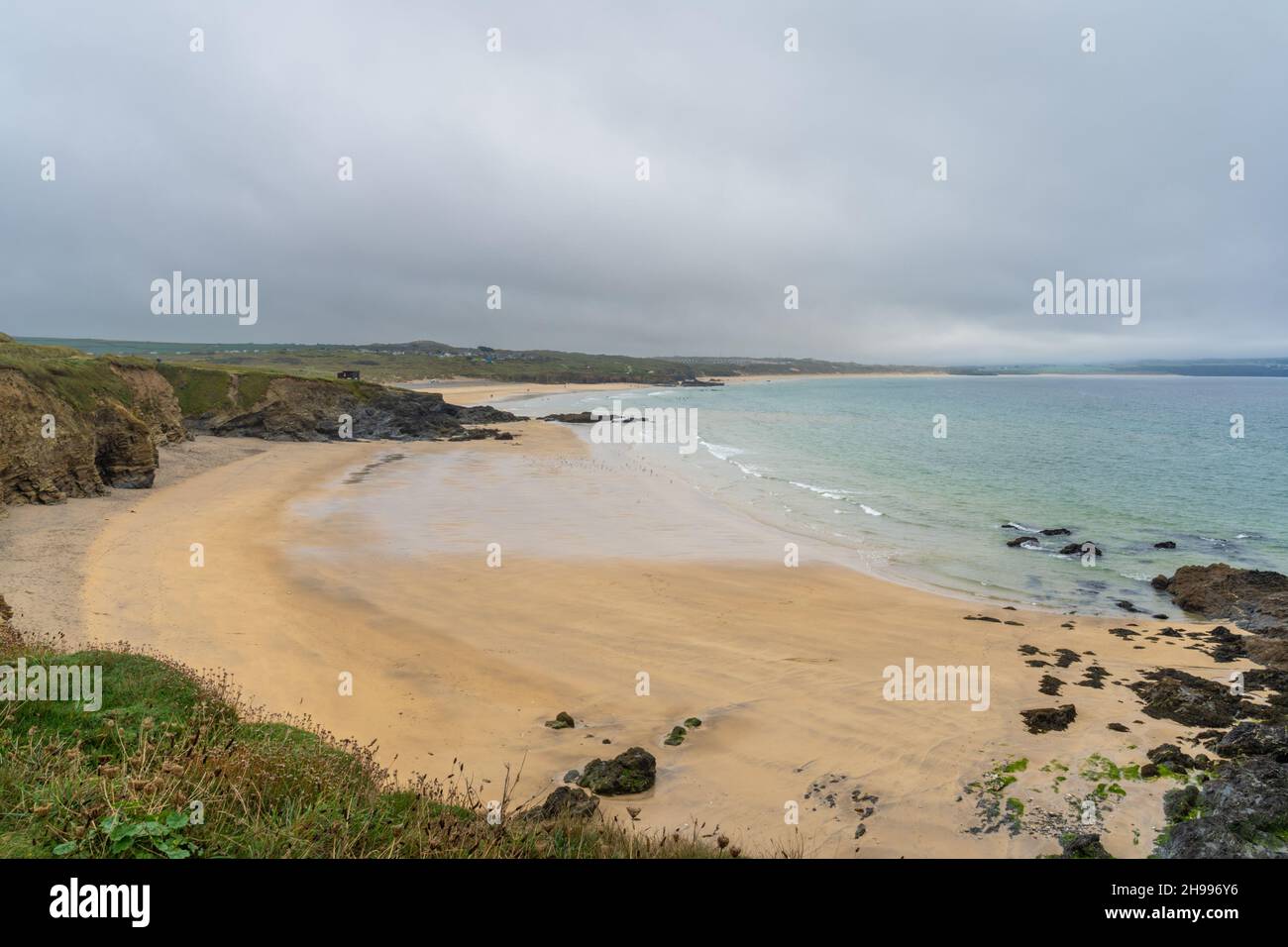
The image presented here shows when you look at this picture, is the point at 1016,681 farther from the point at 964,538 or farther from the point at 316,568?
the point at 316,568

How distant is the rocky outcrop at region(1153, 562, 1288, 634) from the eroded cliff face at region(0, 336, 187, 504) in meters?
37.6

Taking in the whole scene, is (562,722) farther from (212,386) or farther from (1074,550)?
(212,386)

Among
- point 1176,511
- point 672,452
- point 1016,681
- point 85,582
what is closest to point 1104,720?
point 1016,681

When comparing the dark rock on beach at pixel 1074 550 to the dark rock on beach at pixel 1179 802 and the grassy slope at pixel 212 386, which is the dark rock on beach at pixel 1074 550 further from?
the grassy slope at pixel 212 386

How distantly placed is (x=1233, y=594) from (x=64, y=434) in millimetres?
39851

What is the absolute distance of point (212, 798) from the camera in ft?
16.1

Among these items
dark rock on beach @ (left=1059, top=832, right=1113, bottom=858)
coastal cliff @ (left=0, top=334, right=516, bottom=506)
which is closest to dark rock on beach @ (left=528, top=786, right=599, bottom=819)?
dark rock on beach @ (left=1059, top=832, right=1113, bottom=858)

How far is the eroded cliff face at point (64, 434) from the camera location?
917 inches

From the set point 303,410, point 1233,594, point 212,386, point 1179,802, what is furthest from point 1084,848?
point 212,386

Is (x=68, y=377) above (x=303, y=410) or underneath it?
above

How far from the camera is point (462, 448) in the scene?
52688 millimetres

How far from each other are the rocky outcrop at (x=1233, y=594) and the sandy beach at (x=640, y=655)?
2.68 m

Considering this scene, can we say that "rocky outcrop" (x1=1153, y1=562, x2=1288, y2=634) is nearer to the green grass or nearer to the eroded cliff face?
the eroded cliff face

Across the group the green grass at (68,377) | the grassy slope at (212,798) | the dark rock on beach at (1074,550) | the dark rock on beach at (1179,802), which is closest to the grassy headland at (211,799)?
the grassy slope at (212,798)
